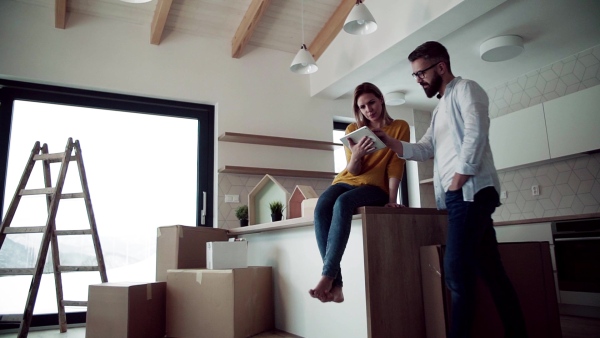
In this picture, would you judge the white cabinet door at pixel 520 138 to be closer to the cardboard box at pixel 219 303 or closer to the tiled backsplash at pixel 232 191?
the tiled backsplash at pixel 232 191

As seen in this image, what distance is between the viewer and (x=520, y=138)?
411 centimetres

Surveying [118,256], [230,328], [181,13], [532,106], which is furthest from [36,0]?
[532,106]

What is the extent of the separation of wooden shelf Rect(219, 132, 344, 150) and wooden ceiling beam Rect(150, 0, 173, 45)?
1.07 metres

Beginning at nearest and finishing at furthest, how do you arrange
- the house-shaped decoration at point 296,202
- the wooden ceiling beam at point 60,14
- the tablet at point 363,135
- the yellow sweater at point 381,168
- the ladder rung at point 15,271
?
the tablet at point 363,135 → the yellow sweater at point 381,168 → the ladder rung at point 15,271 → the house-shaped decoration at point 296,202 → the wooden ceiling beam at point 60,14

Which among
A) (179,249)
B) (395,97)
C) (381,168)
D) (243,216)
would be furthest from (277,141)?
(381,168)

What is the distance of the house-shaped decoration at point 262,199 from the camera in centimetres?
340

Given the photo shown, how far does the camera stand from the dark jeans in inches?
62.3

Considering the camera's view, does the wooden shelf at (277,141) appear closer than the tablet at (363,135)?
No

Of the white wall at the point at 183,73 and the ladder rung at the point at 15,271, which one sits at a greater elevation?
the white wall at the point at 183,73

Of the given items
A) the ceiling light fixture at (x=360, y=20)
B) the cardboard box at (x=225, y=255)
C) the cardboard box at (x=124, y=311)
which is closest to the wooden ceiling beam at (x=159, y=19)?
the ceiling light fixture at (x=360, y=20)

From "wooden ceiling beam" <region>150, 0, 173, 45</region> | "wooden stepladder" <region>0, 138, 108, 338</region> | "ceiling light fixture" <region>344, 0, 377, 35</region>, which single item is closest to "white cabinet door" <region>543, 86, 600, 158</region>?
"ceiling light fixture" <region>344, 0, 377, 35</region>

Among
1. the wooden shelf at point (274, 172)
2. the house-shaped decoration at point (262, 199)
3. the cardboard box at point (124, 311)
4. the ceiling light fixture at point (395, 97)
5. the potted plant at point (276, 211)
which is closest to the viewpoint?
the cardboard box at point (124, 311)

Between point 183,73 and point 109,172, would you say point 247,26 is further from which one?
point 109,172

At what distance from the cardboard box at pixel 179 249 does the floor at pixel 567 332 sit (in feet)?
2.33
